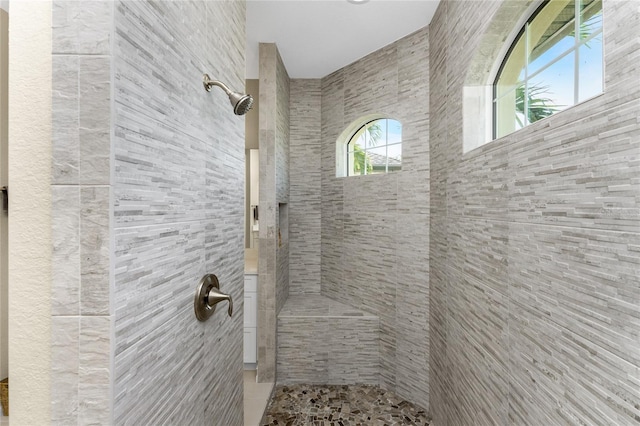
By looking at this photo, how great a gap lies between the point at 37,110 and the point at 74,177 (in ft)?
0.55

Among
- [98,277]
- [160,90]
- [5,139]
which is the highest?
[160,90]

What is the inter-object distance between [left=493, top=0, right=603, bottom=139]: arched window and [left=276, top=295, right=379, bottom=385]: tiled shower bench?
179 centimetres

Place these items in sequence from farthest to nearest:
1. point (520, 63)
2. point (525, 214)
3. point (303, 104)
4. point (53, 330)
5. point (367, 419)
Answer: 1. point (303, 104)
2. point (367, 419)
3. point (520, 63)
4. point (525, 214)
5. point (53, 330)

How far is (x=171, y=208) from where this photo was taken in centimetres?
96

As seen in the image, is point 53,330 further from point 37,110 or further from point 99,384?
point 37,110

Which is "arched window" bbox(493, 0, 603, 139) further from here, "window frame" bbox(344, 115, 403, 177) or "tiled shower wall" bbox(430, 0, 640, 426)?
"window frame" bbox(344, 115, 403, 177)

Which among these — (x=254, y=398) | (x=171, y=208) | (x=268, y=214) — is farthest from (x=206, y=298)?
(x=254, y=398)

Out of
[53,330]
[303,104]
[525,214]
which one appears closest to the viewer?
A: [53,330]

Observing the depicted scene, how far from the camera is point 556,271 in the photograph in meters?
0.96

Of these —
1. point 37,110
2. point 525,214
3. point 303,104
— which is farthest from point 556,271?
point 303,104

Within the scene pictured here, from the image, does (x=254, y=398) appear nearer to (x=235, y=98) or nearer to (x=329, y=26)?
(x=235, y=98)

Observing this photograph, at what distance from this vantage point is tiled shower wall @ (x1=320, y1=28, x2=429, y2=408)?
7.68ft

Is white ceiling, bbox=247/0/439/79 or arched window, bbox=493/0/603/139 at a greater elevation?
white ceiling, bbox=247/0/439/79

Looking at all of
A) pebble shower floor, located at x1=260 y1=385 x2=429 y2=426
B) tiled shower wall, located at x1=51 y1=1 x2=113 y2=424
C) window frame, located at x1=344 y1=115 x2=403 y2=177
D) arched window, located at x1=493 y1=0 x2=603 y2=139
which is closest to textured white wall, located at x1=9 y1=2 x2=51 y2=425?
tiled shower wall, located at x1=51 y1=1 x2=113 y2=424
